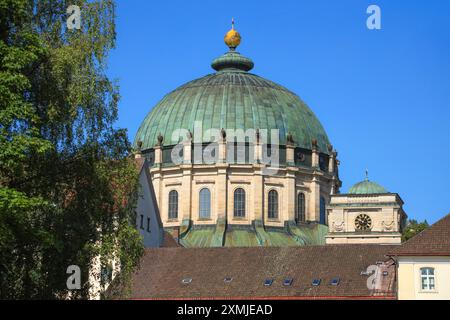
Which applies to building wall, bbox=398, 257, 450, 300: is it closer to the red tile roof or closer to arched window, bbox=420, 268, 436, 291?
arched window, bbox=420, 268, 436, 291

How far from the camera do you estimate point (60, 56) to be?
3020 cm

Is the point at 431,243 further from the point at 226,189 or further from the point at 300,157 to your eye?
the point at 300,157

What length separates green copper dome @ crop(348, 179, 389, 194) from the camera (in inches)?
3812

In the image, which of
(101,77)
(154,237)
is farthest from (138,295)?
(101,77)

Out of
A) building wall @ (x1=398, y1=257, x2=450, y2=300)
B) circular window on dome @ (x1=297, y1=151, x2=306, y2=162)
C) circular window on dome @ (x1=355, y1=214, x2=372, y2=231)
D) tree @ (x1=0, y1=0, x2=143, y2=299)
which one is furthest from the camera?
circular window on dome @ (x1=297, y1=151, x2=306, y2=162)

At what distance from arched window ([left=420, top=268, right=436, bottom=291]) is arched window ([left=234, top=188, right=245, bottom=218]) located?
46.4 metres

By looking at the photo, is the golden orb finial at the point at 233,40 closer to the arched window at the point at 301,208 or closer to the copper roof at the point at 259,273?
the arched window at the point at 301,208

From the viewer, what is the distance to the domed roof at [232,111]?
9925 centimetres

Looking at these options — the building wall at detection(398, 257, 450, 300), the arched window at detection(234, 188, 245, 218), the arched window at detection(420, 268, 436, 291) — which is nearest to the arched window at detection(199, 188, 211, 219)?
the arched window at detection(234, 188, 245, 218)

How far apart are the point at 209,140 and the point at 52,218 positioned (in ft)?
228

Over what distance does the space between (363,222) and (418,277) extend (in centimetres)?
4172

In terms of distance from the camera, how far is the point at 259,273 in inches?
2263
